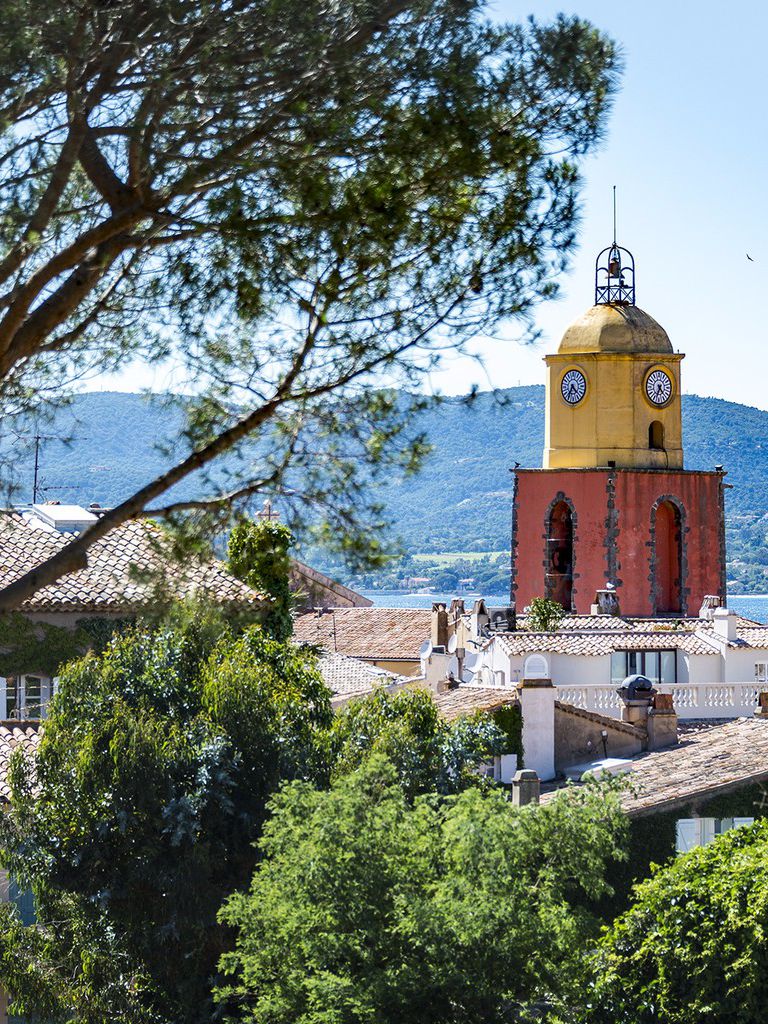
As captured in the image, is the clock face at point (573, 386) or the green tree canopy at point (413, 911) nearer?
the green tree canopy at point (413, 911)

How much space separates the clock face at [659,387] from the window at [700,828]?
3500cm

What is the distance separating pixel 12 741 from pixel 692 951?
8.92m

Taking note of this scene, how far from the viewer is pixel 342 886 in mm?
15539

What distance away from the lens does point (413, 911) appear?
49.0ft

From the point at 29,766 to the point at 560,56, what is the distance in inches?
420

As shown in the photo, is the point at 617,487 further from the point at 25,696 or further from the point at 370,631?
the point at 25,696

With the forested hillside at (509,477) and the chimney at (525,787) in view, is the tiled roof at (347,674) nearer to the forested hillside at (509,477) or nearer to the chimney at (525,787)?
the chimney at (525,787)

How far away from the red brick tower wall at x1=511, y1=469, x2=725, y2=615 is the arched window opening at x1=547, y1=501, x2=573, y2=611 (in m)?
0.04

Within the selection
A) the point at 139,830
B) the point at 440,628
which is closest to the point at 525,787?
the point at 139,830

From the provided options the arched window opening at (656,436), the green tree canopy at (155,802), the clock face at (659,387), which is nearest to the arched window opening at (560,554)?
the arched window opening at (656,436)

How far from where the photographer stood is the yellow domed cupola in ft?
184

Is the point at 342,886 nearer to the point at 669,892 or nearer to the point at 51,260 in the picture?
the point at 669,892

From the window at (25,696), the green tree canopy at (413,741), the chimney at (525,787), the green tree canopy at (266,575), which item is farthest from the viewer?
the window at (25,696)

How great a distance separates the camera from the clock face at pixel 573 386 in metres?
56.5
